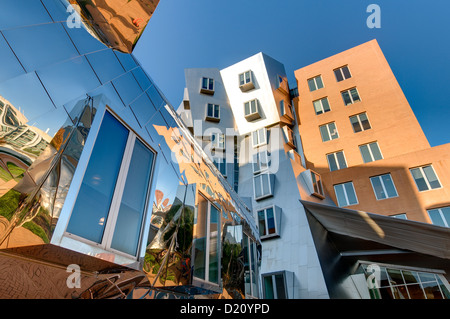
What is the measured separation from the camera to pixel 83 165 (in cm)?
242

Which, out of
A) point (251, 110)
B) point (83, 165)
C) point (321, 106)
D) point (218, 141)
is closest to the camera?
point (83, 165)

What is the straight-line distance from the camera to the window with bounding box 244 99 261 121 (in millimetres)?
21078

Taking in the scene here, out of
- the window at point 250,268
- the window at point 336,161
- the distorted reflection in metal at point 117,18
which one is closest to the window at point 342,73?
the window at point 336,161

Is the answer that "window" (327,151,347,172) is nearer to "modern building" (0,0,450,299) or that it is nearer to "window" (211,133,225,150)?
"modern building" (0,0,450,299)

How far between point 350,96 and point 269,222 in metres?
12.3

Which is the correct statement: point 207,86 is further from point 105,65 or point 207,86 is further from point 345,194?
point 105,65

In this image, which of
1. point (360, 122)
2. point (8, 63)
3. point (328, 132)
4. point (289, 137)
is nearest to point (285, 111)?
point (289, 137)

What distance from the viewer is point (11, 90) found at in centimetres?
193

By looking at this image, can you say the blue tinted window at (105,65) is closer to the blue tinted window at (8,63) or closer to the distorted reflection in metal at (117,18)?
Answer: the distorted reflection in metal at (117,18)

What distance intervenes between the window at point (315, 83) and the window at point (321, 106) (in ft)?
4.58

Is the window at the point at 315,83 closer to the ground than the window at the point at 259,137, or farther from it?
farther from it

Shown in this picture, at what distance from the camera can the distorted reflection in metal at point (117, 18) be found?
3041 mm
